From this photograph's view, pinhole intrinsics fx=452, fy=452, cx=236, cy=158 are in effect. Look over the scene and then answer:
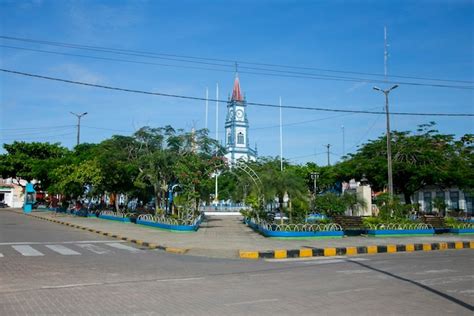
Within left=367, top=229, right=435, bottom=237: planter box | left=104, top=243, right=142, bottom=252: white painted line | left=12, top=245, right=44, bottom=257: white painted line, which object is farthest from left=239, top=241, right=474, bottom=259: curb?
left=12, top=245, right=44, bottom=257: white painted line

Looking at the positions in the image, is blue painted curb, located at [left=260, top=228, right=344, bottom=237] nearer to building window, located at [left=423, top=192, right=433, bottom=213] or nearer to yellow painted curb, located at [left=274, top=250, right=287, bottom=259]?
yellow painted curb, located at [left=274, top=250, right=287, bottom=259]

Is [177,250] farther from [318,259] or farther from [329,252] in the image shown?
[329,252]

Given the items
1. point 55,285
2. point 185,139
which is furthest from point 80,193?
point 55,285

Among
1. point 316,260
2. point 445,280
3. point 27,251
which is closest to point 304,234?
point 316,260

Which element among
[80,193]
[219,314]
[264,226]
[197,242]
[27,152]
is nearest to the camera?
[219,314]

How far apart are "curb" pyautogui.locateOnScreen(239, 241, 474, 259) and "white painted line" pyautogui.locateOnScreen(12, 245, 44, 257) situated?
6.21 m

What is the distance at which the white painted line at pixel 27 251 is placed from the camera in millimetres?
13469

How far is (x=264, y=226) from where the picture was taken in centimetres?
2122

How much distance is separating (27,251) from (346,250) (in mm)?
10459

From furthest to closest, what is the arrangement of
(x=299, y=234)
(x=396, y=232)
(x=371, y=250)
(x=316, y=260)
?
(x=396, y=232), (x=299, y=234), (x=371, y=250), (x=316, y=260)

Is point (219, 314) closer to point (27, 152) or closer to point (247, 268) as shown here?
point (247, 268)

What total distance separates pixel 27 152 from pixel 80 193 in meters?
22.9

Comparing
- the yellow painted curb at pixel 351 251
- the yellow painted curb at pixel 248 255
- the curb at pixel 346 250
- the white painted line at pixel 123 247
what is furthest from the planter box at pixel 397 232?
the white painted line at pixel 123 247

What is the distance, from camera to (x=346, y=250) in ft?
51.1
